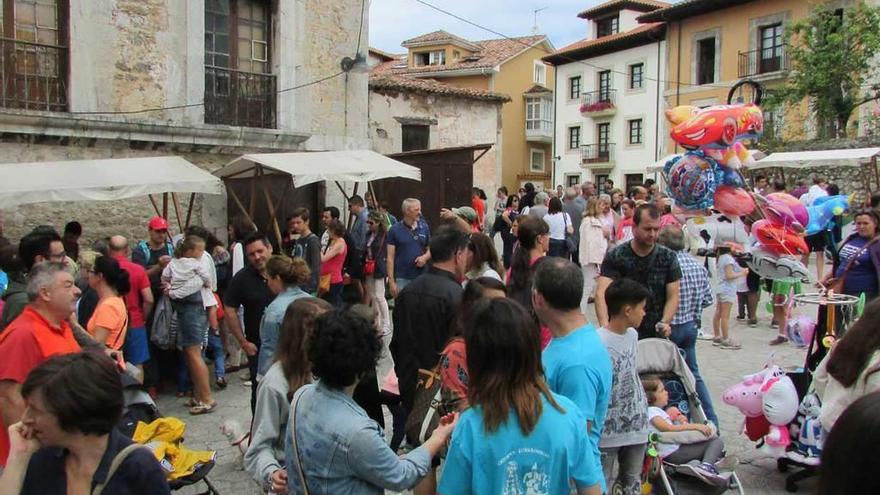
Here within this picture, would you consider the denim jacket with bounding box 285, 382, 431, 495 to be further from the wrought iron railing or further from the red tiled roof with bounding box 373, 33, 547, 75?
the wrought iron railing

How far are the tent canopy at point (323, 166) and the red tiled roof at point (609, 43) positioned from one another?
90.6ft

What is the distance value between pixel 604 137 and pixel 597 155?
3.49ft

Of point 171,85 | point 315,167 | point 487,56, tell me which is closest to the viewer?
point 315,167

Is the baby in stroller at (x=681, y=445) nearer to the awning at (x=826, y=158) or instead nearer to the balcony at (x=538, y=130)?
the awning at (x=826, y=158)

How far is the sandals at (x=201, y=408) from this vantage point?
6.40m

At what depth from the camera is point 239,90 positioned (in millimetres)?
12375

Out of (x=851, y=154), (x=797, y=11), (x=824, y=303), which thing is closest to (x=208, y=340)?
(x=824, y=303)

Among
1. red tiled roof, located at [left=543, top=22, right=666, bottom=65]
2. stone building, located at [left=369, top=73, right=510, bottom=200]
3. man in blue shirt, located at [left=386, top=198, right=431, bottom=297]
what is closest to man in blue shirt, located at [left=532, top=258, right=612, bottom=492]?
man in blue shirt, located at [left=386, top=198, right=431, bottom=297]

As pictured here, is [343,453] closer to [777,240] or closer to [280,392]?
[280,392]

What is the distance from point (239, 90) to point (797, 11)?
83.5 ft

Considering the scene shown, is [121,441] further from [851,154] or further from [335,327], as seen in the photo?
[851,154]

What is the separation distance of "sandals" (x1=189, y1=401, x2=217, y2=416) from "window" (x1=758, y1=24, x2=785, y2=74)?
29.8 m

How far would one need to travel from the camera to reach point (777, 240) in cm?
→ 835

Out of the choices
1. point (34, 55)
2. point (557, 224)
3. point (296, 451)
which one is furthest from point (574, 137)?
point (296, 451)
